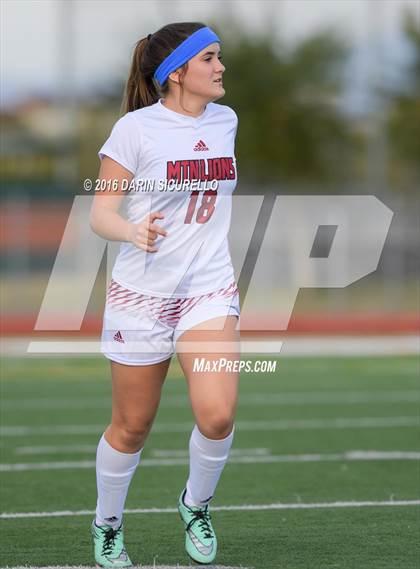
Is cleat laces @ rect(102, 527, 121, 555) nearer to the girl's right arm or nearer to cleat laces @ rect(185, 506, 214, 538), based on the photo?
cleat laces @ rect(185, 506, 214, 538)

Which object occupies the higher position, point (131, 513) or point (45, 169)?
point (131, 513)

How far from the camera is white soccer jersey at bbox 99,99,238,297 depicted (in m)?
4.50

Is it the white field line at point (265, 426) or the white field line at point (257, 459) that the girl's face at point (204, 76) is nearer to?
the white field line at point (257, 459)

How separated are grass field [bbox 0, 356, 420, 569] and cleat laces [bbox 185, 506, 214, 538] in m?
0.16

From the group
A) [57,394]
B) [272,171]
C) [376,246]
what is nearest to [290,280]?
[376,246]

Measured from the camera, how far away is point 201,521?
466 centimetres

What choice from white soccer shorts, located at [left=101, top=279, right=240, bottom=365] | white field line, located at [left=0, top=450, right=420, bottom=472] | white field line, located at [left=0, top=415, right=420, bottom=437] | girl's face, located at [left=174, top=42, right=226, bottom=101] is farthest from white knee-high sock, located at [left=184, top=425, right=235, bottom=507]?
A: white field line, located at [left=0, top=415, right=420, bottom=437]

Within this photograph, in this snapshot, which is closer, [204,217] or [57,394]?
[204,217]

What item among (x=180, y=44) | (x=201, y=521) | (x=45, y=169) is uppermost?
(x=180, y=44)

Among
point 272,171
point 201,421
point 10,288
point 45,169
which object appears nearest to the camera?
point 201,421

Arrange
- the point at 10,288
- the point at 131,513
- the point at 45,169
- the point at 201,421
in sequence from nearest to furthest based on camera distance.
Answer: the point at 201,421 < the point at 131,513 < the point at 10,288 < the point at 45,169

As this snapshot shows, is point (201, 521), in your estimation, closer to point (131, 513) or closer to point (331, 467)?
point (131, 513)

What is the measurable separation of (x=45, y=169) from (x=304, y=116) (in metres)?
7.09

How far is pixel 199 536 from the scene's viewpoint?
15.2 feet
